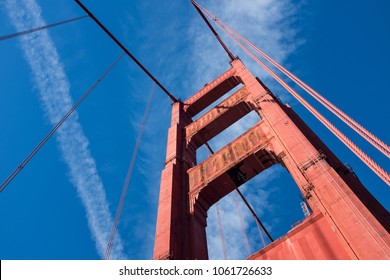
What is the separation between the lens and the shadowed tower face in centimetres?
624

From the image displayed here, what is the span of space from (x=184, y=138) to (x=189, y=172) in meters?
3.30

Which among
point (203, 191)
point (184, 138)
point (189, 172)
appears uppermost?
point (184, 138)

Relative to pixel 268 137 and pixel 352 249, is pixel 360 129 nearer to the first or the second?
pixel 352 249

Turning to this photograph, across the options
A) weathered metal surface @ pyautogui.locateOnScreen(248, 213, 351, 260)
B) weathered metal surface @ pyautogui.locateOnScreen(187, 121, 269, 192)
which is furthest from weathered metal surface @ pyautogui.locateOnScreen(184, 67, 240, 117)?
weathered metal surface @ pyautogui.locateOnScreen(248, 213, 351, 260)

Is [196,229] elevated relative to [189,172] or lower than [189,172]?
lower

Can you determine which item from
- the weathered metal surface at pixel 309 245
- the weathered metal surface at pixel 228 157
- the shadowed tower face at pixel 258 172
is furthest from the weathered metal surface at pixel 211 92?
the weathered metal surface at pixel 309 245

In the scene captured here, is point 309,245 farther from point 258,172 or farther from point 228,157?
point 228,157

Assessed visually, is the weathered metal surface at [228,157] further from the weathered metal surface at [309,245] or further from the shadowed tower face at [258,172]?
the weathered metal surface at [309,245]

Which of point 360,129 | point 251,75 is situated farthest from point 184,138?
point 360,129

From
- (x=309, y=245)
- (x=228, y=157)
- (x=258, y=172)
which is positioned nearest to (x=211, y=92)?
(x=228, y=157)

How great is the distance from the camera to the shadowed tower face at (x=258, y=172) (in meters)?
6.24

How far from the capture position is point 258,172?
11.0m

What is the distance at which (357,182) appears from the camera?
9.00 meters

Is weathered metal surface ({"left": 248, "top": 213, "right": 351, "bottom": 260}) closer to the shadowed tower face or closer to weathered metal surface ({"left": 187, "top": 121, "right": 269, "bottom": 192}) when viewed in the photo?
the shadowed tower face
